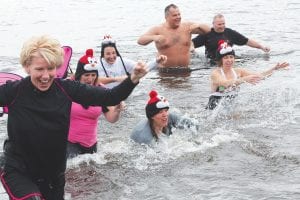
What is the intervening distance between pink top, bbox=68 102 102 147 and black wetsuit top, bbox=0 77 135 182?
2.67 metres

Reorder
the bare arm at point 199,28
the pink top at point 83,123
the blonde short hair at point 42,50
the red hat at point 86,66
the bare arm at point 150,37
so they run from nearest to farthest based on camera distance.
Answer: the blonde short hair at point 42,50
the pink top at point 83,123
the red hat at point 86,66
the bare arm at point 150,37
the bare arm at point 199,28

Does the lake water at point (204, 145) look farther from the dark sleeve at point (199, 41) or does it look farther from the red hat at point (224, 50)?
the red hat at point (224, 50)

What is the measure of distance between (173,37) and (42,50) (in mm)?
8524

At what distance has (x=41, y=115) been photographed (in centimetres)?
355

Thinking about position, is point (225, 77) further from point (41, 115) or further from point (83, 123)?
point (41, 115)

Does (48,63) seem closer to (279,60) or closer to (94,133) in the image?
(94,133)

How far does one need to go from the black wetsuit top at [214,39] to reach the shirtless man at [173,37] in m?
0.33

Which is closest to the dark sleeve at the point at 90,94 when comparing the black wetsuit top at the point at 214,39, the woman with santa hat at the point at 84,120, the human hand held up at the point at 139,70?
the human hand held up at the point at 139,70

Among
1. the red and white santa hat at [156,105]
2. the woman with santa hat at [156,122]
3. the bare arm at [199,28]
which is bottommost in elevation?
the woman with santa hat at [156,122]

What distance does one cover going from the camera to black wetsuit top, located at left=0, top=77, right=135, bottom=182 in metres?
3.54

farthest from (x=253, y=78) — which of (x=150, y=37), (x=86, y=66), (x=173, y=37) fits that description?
(x=173, y=37)

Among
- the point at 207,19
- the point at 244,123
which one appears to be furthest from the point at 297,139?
the point at 207,19

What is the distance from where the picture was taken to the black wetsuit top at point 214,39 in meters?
12.2

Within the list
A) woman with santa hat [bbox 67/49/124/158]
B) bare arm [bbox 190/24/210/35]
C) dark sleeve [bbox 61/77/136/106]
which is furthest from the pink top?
bare arm [bbox 190/24/210/35]
